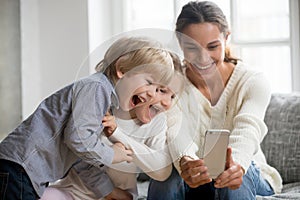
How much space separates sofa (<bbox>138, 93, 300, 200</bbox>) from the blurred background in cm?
54

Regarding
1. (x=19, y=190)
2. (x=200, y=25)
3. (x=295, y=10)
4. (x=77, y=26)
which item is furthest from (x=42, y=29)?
(x=19, y=190)

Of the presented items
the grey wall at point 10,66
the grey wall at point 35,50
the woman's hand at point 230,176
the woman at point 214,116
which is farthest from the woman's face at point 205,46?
the grey wall at point 10,66

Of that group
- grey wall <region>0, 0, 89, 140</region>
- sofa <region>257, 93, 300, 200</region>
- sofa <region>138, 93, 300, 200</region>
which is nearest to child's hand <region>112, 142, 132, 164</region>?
sofa <region>138, 93, 300, 200</region>

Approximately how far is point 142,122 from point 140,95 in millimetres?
80

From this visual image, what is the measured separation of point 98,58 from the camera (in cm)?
160

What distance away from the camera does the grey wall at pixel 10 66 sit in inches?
117

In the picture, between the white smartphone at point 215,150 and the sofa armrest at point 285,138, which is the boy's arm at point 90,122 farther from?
→ the sofa armrest at point 285,138

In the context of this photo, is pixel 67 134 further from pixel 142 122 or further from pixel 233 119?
pixel 233 119

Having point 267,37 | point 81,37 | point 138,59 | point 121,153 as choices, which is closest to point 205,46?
point 138,59

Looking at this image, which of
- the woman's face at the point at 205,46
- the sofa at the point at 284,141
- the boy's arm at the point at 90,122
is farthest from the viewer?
the sofa at the point at 284,141

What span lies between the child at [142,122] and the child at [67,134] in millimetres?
18

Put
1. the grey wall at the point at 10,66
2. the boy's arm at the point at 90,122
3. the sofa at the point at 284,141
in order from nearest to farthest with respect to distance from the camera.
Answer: the boy's arm at the point at 90,122 → the sofa at the point at 284,141 → the grey wall at the point at 10,66

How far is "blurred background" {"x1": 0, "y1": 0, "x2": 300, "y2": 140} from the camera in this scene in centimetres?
282

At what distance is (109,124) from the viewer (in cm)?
155
